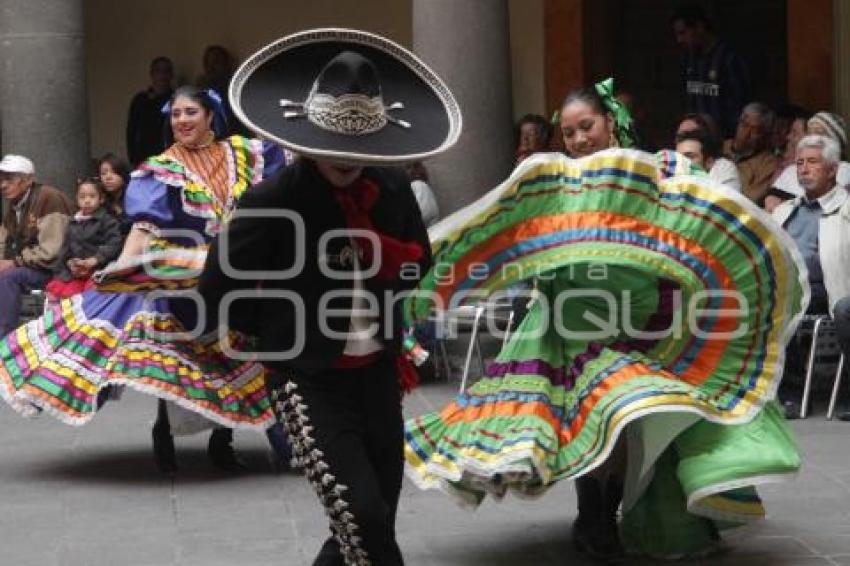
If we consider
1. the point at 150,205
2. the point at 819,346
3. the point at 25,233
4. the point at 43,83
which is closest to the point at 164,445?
the point at 150,205

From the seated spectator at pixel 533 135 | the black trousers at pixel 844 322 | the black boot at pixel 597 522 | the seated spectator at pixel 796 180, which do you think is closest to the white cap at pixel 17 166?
the seated spectator at pixel 533 135

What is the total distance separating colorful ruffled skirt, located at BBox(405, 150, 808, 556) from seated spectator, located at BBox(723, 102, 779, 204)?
178 inches

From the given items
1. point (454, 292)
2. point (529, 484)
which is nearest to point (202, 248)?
point (454, 292)

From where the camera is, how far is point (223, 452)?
8.54 metres

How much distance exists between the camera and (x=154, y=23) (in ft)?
54.0

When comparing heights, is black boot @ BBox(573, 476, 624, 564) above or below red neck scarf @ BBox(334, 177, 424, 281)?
below

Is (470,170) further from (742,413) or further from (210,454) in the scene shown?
(742,413)

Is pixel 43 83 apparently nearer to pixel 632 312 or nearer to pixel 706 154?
pixel 706 154

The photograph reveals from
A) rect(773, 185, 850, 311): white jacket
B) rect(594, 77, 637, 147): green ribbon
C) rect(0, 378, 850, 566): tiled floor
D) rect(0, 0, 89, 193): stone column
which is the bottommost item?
rect(0, 378, 850, 566): tiled floor

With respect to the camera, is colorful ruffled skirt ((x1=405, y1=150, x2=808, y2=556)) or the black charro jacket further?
colorful ruffled skirt ((x1=405, y1=150, x2=808, y2=556))

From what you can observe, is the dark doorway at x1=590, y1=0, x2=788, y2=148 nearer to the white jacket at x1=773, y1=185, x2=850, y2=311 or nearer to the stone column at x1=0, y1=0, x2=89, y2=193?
the stone column at x1=0, y1=0, x2=89, y2=193

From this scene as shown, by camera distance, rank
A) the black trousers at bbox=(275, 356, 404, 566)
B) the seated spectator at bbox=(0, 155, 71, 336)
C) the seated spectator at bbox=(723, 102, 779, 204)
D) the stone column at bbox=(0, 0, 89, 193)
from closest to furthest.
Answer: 1. the black trousers at bbox=(275, 356, 404, 566)
2. the seated spectator at bbox=(723, 102, 779, 204)
3. the seated spectator at bbox=(0, 155, 71, 336)
4. the stone column at bbox=(0, 0, 89, 193)

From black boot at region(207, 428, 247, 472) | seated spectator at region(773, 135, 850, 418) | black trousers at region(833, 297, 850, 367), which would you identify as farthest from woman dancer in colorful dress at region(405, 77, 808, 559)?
seated spectator at region(773, 135, 850, 418)

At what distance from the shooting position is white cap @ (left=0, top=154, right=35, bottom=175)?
12.5 m
